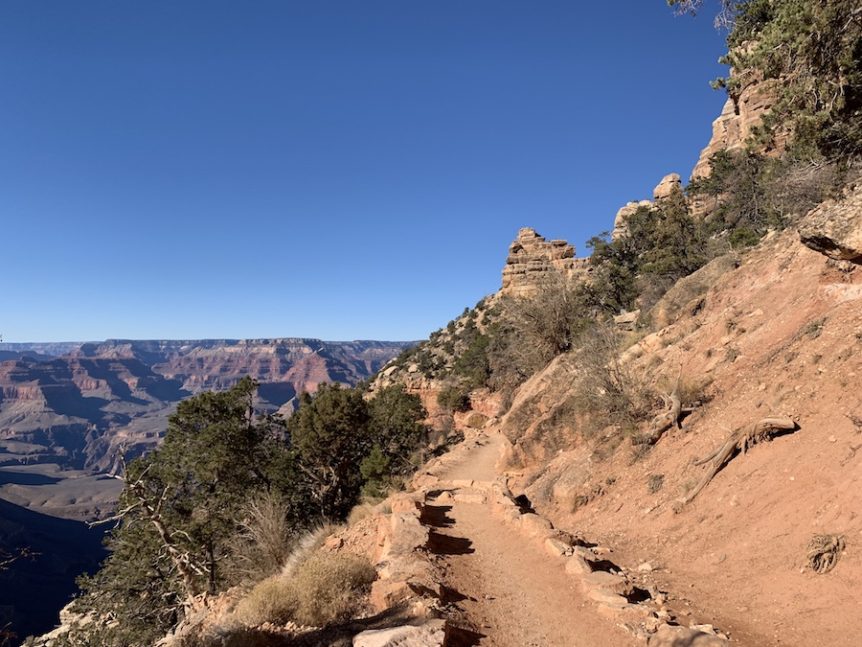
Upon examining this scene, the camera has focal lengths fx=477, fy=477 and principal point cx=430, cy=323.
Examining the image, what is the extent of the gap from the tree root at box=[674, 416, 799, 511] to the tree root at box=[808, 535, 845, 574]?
271cm

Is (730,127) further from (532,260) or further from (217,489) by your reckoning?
(217,489)

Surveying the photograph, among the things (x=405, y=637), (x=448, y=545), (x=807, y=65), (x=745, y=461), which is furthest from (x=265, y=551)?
(x=807, y=65)

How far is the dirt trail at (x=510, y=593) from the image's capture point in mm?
5965

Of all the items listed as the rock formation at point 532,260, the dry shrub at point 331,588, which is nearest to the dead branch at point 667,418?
the dry shrub at point 331,588

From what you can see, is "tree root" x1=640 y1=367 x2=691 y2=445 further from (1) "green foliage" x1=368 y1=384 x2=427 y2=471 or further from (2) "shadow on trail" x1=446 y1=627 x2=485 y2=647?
(1) "green foliage" x1=368 y1=384 x2=427 y2=471

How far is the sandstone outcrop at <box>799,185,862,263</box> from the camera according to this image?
8492mm

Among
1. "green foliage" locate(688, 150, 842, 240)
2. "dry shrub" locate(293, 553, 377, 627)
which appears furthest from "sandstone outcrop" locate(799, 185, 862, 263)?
"dry shrub" locate(293, 553, 377, 627)

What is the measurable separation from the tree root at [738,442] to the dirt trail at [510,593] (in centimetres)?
291

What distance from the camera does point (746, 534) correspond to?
6922 millimetres

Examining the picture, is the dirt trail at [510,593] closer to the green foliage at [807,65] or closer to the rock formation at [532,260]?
the green foliage at [807,65]

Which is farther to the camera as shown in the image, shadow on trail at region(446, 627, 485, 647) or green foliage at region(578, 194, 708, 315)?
green foliage at region(578, 194, 708, 315)

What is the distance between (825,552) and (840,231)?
607 centimetres

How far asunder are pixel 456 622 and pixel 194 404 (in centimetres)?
1752

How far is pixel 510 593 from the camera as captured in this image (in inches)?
296
